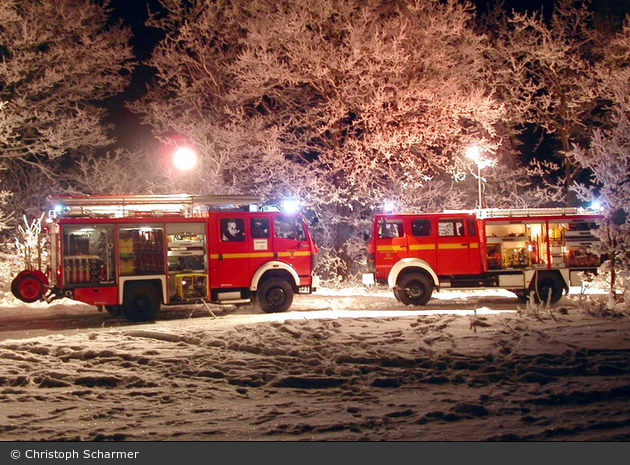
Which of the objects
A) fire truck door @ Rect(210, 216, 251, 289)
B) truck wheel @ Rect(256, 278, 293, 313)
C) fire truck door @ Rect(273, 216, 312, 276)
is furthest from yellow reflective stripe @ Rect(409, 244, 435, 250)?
fire truck door @ Rect(210, 216, 251, 289)

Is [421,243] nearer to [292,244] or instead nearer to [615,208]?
[292,244]

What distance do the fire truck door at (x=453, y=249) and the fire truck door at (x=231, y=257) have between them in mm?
4741

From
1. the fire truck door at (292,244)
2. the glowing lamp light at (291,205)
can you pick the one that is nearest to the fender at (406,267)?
the fire truck door at (292,244)

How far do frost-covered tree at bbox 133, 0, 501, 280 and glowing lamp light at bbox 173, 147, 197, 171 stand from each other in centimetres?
40

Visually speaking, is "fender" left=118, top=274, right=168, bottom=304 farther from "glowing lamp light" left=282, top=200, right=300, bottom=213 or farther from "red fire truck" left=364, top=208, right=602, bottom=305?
"red fire truck" left=364, top=208, right=602, bottom=305

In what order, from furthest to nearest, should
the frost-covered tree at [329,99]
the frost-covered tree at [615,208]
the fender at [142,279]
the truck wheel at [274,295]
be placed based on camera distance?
the frost-covered tree at [329,99]
the frost-covered tree at [615,208]
the truck wheel at [274,295]
the fender at [142,279]

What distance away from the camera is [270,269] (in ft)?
50.8

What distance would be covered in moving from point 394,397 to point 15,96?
2011 cm

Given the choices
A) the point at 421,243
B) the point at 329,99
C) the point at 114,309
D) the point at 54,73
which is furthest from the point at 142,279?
the point at 54,73

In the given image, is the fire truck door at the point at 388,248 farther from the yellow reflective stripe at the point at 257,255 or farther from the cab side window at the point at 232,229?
the cab side window at the point at 232,229

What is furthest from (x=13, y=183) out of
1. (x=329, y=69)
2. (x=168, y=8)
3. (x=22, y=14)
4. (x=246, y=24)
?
(x=329, y=69)

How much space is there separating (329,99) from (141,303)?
9774 millimetres

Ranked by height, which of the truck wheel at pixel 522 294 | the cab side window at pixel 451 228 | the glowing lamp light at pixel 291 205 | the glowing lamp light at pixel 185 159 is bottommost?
the truck wheel at pixel 522 294

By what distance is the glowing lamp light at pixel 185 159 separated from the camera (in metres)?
22.0
